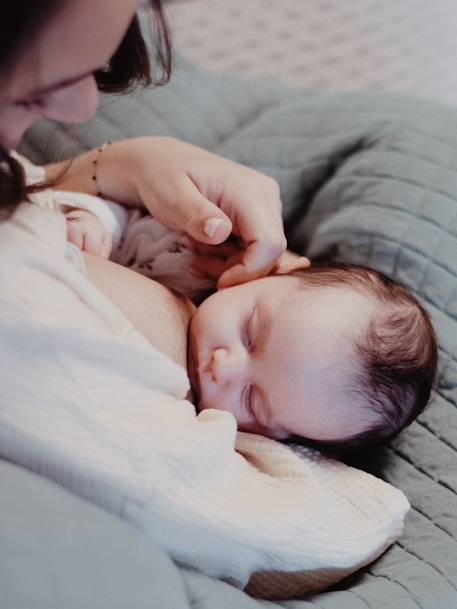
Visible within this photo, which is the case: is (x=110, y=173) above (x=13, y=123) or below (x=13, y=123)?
below

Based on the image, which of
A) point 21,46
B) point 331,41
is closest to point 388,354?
point 21,46

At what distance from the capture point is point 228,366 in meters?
1.01

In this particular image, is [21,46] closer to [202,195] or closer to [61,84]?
[61,84]

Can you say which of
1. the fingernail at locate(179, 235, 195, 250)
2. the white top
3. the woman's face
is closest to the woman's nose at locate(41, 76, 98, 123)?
the woman's face

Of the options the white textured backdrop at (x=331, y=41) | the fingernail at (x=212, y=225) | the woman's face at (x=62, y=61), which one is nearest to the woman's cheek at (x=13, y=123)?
the woman's face at (x=62, y=61)

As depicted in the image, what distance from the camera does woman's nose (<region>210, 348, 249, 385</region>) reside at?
39.6 inches

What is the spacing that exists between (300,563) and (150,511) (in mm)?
189

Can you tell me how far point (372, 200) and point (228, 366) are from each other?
1.33ft

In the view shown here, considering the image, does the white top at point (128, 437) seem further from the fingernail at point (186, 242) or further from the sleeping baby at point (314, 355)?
the fingernail at point (186, 242)

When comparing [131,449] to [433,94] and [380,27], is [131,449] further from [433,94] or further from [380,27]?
[380,27]

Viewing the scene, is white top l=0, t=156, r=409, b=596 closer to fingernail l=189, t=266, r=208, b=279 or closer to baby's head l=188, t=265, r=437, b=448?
baby's head l=188, t=265, r=437, b=448

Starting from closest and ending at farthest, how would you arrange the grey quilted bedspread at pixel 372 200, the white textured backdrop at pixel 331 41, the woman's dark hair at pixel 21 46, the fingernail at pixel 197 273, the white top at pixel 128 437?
the woman's dark hair at pixel 21 46 < the white top at pixel 128 437 < the grey quilted bedspread at pixel 372 200 < the fingernail at pixel 197 273 < the white textured backdrop at pixel 331 41

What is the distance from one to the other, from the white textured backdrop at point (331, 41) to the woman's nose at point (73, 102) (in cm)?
142

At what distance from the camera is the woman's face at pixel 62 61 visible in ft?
2.09
